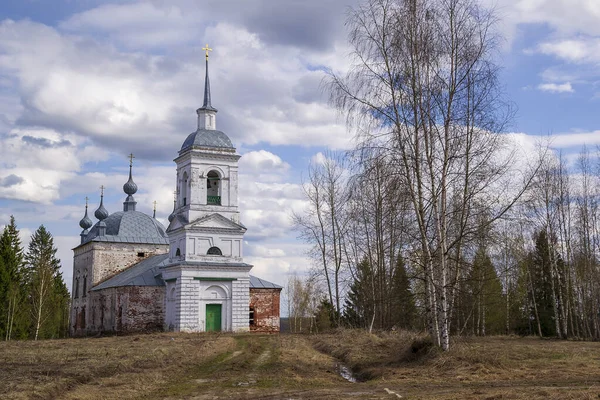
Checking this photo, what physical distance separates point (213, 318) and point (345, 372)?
23026mm

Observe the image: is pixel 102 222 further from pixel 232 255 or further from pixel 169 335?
pixel 169 335

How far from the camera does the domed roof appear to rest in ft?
178

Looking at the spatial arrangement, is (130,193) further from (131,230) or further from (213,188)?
(213,188)

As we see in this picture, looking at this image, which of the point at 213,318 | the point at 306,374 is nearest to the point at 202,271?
the point at 213,318

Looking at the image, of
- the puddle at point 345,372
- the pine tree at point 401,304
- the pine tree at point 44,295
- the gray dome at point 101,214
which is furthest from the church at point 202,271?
the puddle at point 345,372

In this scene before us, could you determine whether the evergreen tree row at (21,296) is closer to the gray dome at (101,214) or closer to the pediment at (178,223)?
the gray dome at (101,214)

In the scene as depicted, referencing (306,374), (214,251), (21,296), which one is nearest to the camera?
(306,374)

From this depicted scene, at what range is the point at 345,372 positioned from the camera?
18422 millimetres

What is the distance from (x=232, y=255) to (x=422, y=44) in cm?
2545

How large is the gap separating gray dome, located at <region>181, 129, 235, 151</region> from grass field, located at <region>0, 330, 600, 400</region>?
20573 millimetres

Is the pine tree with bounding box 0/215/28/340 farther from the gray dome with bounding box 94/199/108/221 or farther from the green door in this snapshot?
the green door

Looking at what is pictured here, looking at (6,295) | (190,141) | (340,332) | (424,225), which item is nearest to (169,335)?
(340,332)

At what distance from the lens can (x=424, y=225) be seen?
1764 centimetres

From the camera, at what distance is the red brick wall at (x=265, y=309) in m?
43.3
